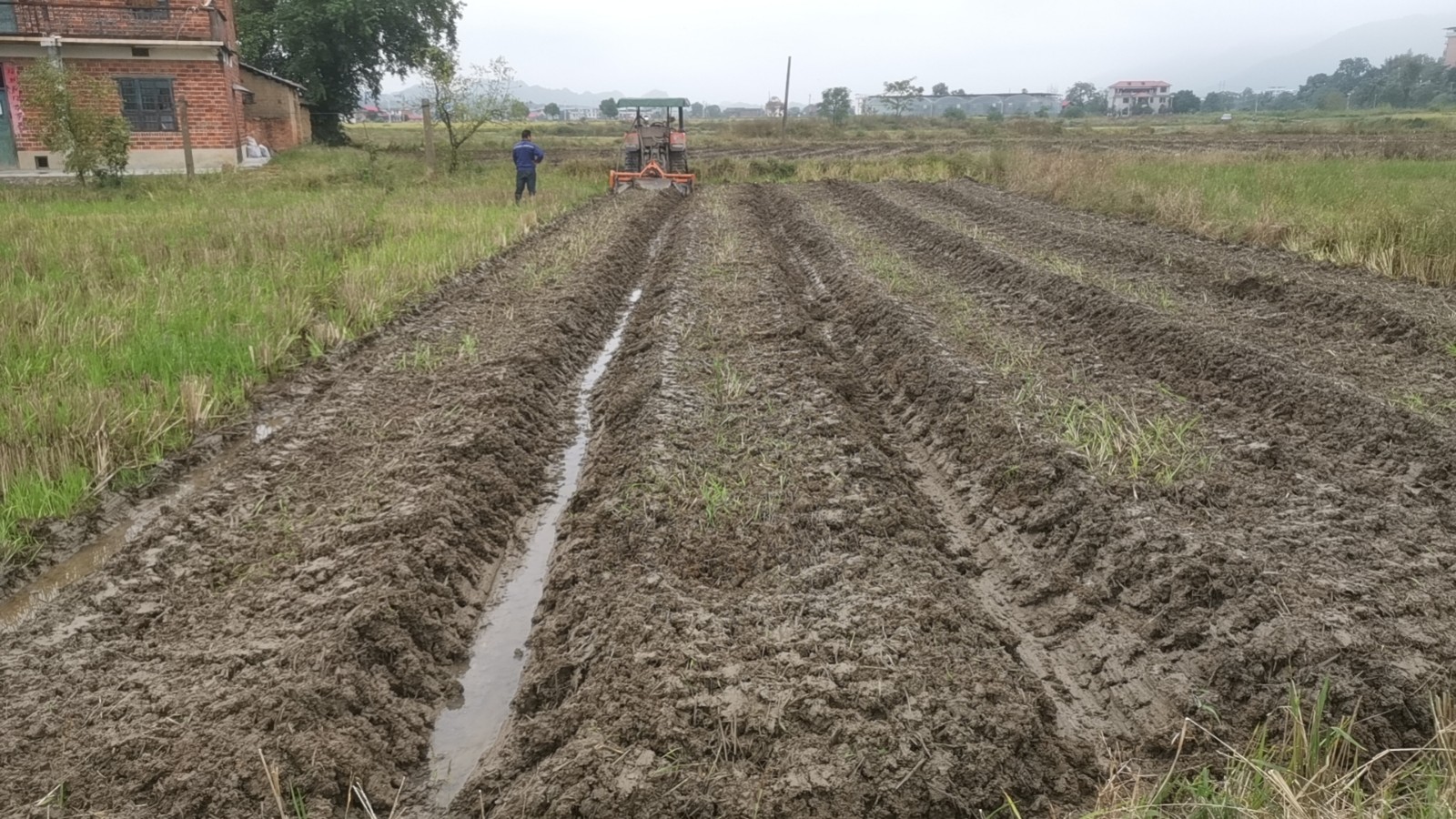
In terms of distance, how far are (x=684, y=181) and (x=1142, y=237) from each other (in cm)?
1052

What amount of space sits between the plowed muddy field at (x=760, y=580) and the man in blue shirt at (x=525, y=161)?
32.8 ft

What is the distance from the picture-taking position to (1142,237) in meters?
12.6

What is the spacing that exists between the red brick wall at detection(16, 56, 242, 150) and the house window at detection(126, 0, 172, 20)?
1.10m

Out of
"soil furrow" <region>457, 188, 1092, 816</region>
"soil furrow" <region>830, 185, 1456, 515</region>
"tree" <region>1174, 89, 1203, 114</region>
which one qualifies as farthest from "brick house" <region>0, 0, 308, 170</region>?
"tree" <region>1174, 89, 1203, 114</region>

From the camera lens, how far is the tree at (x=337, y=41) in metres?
34.4

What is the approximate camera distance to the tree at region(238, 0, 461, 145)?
34438 millimetres

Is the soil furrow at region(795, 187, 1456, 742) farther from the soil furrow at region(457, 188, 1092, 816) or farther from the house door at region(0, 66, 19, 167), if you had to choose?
the house door at region(0, 66, 19, 167)

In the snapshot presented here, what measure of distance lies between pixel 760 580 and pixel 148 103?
26479mm

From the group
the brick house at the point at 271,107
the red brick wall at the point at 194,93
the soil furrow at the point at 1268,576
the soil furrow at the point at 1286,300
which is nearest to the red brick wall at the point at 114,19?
the red brick wall at the point at 194,93

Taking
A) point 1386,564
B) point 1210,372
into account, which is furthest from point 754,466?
point 1210,372

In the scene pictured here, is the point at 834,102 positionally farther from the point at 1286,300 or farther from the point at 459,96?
the point at 1286,300

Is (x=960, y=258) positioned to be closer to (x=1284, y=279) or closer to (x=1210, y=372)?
(x=1284, y=279)

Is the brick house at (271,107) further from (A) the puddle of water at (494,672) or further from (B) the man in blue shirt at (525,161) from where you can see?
(A) the puddle of water at (494,672)

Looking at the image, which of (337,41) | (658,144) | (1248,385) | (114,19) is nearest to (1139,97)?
(337,41)
